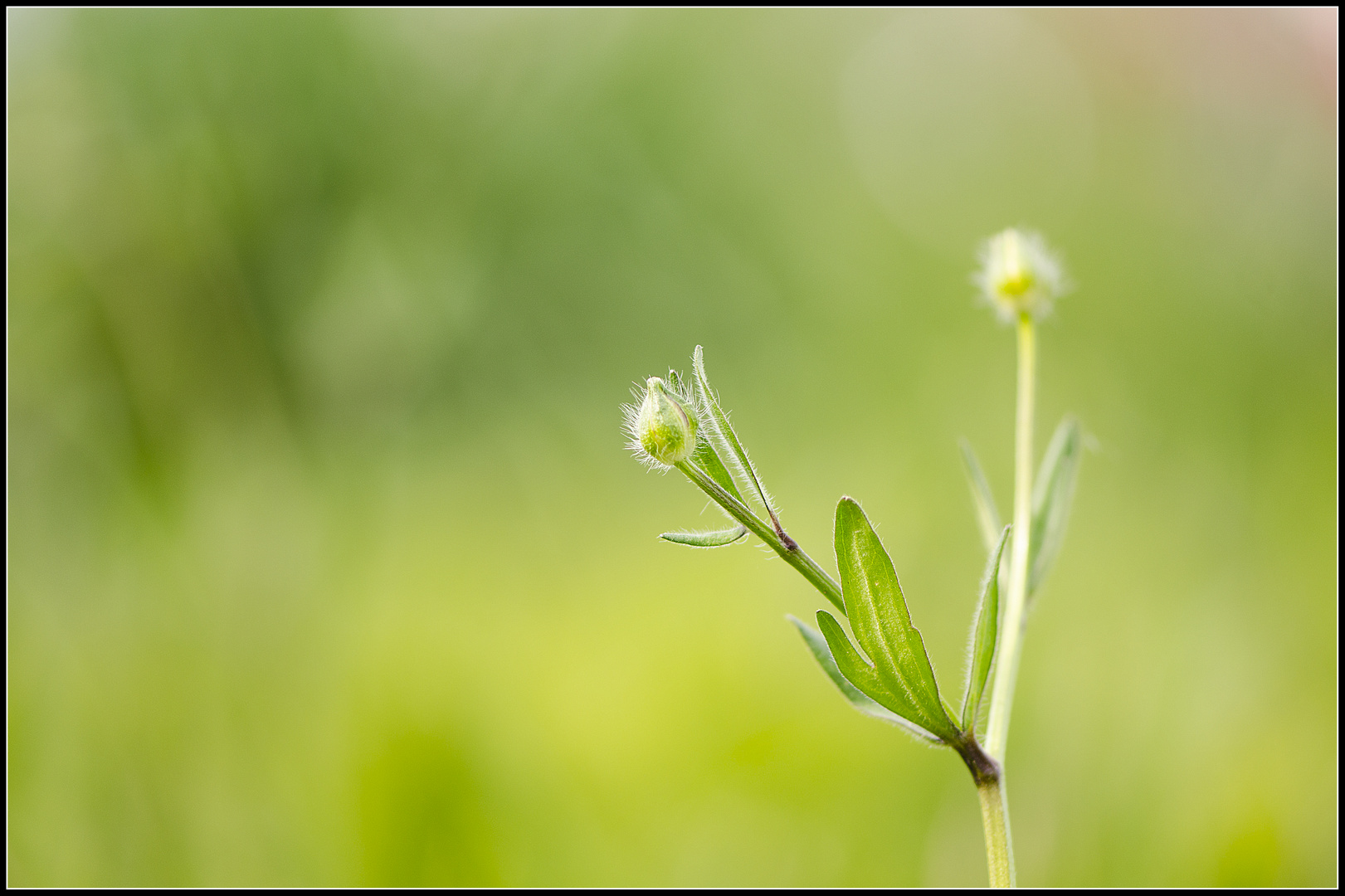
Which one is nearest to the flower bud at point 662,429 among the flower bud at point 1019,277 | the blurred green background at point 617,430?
the flower bud at point 1019,277

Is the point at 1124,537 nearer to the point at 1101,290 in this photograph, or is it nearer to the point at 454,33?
the point at 1101,290

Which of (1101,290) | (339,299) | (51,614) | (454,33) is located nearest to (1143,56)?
(1101,290)

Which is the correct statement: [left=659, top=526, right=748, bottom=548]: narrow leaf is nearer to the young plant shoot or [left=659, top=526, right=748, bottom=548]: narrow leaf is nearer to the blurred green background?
Answer: the young plant shoot

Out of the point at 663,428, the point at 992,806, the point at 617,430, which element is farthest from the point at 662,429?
the point at 617,430

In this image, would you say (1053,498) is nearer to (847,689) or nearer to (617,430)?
(847,689)

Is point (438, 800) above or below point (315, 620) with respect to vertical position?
below
